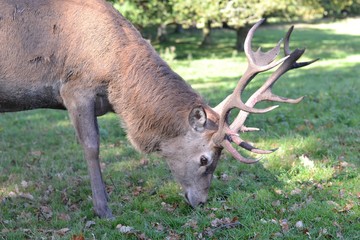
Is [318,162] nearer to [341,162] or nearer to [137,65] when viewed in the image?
[341,162]

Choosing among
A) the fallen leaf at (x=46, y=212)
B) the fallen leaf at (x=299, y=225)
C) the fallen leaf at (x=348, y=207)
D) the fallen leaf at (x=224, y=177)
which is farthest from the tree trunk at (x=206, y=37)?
the fallen leaf at (x=299, y=225)

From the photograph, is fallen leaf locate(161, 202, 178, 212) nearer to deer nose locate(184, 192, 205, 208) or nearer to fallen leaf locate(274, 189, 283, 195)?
deer nose locate(184, 192, 205, 208)

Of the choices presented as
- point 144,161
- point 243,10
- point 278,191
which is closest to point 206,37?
point 243,10

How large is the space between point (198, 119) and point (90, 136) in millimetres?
1182

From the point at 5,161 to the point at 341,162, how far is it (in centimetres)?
453

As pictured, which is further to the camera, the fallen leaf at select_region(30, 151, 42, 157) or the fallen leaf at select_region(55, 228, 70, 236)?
the fallen leaf at select_region(30, 151, 42, 157)

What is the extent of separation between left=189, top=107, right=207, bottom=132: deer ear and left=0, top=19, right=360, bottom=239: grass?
876 millimetres

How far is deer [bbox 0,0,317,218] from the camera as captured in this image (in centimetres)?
587

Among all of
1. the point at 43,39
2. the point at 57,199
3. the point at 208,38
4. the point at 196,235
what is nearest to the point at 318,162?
the point at 196,235

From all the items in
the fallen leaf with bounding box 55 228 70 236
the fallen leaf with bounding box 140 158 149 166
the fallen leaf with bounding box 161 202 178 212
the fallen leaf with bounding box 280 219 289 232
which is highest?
the fallen leaf with bounding box 280 219 289 232

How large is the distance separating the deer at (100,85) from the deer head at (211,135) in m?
0.01

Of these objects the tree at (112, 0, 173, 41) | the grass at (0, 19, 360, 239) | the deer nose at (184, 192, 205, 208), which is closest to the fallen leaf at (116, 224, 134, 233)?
the grass at (0, 19, 360, 239)

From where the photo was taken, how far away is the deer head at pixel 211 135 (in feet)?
18.3

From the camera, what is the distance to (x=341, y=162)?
7.18m
